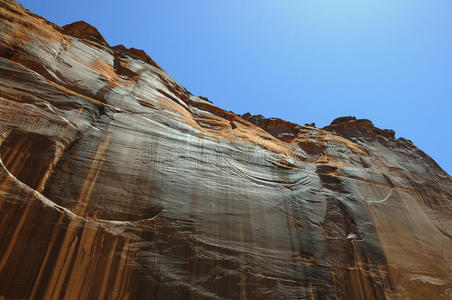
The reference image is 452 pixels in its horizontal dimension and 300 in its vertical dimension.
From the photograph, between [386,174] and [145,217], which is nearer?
[145,217]

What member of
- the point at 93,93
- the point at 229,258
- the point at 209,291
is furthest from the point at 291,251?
the point at 93,93

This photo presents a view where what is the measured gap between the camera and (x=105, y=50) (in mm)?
11086

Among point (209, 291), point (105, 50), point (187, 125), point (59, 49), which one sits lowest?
point (209, 291)

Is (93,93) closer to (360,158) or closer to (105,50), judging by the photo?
(105,50)

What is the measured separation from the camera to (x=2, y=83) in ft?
20.1

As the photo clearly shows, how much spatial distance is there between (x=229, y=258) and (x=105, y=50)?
963 cm

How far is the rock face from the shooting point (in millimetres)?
4941

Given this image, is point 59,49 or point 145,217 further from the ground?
point 59,49

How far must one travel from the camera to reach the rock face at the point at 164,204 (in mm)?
4941

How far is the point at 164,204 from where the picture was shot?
6297 mm

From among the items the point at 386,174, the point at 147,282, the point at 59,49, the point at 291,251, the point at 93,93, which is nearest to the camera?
the point at 147,282

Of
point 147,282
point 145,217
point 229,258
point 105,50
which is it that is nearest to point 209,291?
point 229,258

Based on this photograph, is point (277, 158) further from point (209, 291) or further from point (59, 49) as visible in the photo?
point (59, 49)

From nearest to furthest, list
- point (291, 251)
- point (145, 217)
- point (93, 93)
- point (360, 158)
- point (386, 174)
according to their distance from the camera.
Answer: point (145, 217), point (291, 251), point (93, 93), point (386, 174), point (360, 158)
